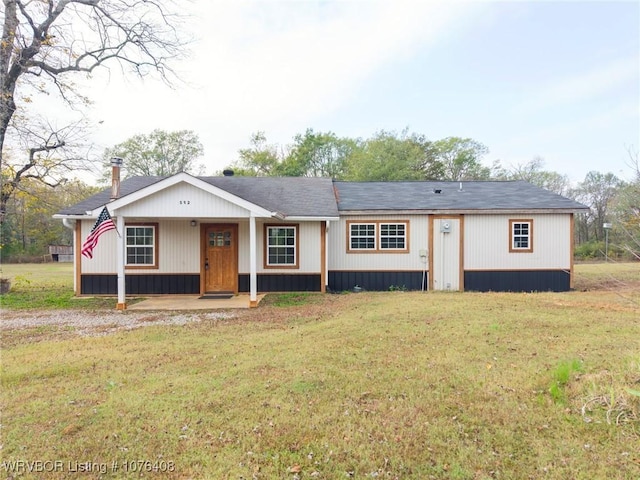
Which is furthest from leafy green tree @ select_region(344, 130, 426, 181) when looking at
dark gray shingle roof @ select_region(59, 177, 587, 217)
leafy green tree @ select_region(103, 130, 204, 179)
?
leafy green tree @ select_region(103, 130, 204, 179)

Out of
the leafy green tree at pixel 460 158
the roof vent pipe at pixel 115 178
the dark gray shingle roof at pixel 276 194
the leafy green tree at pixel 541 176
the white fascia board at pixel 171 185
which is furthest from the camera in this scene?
the leafy green tree at pixel 541 176

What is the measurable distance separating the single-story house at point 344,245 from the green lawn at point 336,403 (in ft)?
17.0

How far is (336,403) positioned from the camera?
3420mm

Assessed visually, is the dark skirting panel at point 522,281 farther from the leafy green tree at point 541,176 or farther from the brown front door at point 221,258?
the leafy green tree at point 541,176

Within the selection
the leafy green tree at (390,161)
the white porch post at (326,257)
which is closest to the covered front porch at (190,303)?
the white porch post at (326,257)

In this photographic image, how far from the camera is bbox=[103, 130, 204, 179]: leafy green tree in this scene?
3641 cm

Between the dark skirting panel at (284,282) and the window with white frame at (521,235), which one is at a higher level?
the window with white frame at (521,235)

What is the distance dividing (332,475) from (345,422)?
0.66 meters

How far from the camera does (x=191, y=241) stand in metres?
11.1

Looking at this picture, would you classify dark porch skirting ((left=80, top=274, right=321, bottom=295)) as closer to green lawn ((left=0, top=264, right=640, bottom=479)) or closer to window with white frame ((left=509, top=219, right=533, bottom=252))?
green lawn ((left=0, top=264, right=640, bottom=479))

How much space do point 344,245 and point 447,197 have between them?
4.39m

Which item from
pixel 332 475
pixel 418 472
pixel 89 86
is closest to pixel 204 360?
pixel 332 475

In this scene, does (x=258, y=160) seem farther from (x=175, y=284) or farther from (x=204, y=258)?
(x=175, y=284)

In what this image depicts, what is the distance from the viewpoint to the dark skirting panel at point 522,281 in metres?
11.8
